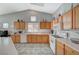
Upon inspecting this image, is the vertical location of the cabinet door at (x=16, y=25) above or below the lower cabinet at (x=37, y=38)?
above

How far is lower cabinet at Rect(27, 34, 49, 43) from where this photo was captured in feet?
30.2

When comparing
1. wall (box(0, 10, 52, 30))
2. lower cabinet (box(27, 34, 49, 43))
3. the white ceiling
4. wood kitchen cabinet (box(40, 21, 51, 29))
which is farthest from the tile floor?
wall (box(0, 10, 52, 30))

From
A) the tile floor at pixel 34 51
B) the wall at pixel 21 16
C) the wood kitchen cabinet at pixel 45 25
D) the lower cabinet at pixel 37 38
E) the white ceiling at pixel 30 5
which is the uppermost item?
the white ceiling at pixel 30 5

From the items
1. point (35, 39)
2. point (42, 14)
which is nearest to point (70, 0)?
point (35, 39)

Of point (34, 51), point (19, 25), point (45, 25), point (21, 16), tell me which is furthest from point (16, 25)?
point (34, 51)

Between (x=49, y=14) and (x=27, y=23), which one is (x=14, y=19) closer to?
(x=27, y=23)

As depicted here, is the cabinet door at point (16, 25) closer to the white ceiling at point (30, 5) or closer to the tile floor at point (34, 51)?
the white ceiling at point (30, 5)

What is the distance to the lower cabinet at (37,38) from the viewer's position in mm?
9211

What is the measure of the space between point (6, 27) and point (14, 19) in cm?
82

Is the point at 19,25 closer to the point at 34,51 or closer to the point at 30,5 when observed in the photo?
the point at 30,5

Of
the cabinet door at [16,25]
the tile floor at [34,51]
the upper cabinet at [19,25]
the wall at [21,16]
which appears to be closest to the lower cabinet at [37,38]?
the upper cabinet at [19,25]

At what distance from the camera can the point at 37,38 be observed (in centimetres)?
927

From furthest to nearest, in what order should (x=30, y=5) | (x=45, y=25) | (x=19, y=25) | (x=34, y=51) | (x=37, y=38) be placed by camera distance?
(x=45, y=25) < (x=19, y=25) < (x=37, y=38) < (x=30, y=5) < (x=34, y=51)

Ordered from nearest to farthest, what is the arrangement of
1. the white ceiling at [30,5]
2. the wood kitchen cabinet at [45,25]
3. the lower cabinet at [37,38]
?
the white ceiling at [30,5] → the lower cabinet at [37,38] → the wood kitchen cabinet at [45,25]
